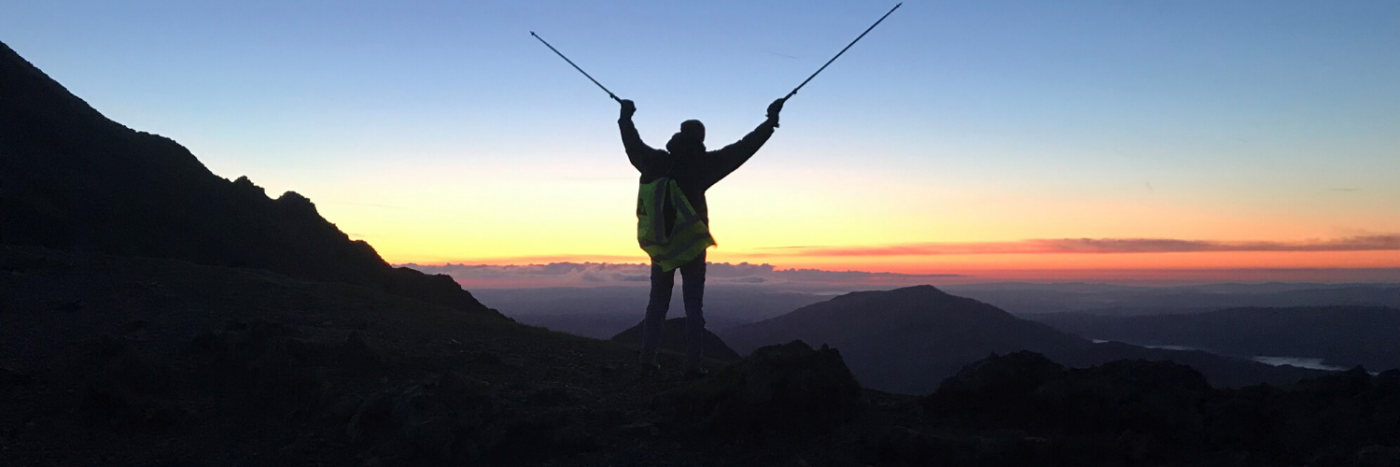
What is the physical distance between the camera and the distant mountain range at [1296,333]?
132ft

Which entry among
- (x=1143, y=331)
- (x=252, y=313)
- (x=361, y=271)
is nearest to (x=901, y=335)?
(x=1143, y=331)

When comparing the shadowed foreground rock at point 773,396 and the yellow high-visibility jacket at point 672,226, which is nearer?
the shadowed foreground rock at point 773,396

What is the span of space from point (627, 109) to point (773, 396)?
3360 millimetres

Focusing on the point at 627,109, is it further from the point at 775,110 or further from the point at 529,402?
the point at 529,402

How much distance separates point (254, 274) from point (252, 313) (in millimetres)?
3230

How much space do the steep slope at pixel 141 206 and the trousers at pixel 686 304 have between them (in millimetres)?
10516

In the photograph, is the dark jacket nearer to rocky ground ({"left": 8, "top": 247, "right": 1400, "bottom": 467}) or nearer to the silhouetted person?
the silhouetted person

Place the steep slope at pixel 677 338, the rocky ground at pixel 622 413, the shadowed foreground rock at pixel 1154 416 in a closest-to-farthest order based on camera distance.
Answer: the shadowed foreground rock at pixel 1154 416 < the rocky ground at pixel 622 413 < the steep slope at pixel 677 338

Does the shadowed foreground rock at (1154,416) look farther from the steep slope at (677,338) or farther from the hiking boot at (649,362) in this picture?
the steep slope at (677,338)

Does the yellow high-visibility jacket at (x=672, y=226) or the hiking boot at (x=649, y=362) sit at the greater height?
the yellow high-visibility jacket at (x=672, y=226)

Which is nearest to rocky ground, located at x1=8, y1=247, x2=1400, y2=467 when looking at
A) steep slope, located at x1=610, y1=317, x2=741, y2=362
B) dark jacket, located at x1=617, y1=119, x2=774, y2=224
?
dark jacket, located at x1=617, y1=119, x2=774, y2=224

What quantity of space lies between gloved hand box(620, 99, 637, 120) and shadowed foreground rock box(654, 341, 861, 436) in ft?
9.09

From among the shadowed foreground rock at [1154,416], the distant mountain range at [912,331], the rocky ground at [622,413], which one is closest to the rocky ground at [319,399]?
the rocky ground at [622,413]

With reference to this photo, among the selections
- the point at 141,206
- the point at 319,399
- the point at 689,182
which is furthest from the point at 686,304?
the point at 141,206
